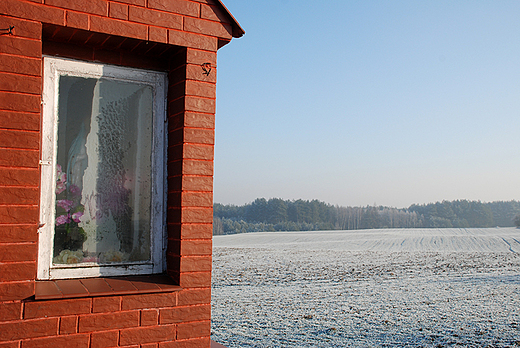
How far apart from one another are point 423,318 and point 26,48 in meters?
8.46

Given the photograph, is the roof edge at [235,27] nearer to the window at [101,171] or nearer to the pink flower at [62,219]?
the window at [101,171]

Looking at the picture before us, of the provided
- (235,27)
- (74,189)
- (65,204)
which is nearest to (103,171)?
(74,189)

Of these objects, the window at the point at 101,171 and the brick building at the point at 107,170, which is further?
the window at the point at 101,171

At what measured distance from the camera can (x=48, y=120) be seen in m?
2.72

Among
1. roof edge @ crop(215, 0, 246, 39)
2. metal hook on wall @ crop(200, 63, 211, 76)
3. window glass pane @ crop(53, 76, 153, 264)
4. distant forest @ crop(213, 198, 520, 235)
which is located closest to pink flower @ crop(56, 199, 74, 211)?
window glass pane @ crop(53, 76, 153, 264)

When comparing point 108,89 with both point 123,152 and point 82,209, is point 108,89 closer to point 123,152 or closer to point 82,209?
point 123,152

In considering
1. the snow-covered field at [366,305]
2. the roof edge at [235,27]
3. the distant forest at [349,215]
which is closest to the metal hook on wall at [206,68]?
the roof edge at [235,27]

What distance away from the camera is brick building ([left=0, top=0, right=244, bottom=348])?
8.04 feet

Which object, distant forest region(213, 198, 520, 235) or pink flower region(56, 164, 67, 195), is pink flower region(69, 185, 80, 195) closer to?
pink flower region(56, 164, 67, 195)

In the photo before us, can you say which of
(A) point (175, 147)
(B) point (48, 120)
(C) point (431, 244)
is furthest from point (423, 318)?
(C) point (431, 244)

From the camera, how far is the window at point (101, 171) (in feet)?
8.98

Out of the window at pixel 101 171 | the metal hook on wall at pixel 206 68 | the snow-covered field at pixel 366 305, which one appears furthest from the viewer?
the snow-covered field at pixel 366 305

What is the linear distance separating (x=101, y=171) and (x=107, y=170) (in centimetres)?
4

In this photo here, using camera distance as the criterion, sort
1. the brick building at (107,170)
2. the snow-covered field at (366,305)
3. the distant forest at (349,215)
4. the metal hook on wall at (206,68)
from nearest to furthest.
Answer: the brick building at (107,170)
the metal hook on wall at (206,68)
the snow-covered field at (366,305)
the distant forest at (349,215)
